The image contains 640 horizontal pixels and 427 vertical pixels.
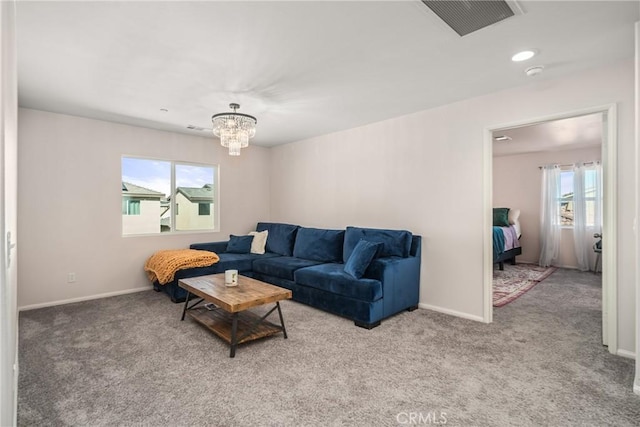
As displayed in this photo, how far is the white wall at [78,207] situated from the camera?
3.82m

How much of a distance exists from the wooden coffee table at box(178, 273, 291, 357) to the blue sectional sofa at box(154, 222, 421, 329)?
2.31 feet

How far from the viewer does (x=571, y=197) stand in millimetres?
6309

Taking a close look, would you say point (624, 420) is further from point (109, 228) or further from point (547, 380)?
point (109, 228)

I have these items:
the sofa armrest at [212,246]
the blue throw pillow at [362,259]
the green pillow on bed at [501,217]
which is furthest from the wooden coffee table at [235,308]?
the green pillow on bed at [501,217]

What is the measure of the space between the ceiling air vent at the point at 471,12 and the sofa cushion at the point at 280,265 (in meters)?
3.08

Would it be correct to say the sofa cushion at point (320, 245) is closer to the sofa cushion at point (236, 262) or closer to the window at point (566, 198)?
the sofa cushion at point (236, 262)

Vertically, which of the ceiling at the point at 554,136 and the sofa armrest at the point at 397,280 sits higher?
the ceiling at the point at 554,136

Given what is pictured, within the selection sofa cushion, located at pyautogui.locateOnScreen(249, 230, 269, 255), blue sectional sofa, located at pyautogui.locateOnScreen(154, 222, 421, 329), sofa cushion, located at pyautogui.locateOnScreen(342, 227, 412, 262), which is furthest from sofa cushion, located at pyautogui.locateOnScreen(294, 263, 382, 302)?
sofa cushion, located at pyautogui.locateOnScreen(249, 230, 269, 255)

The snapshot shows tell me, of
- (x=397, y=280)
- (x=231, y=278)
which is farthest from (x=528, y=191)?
(x=231, y=278)

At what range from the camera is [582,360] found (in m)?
2.52

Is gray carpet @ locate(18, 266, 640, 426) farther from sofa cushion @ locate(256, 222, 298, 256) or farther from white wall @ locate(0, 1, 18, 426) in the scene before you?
sofa cushion @ locate(256, 222, 298, 256)

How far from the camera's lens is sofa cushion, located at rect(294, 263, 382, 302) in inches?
126

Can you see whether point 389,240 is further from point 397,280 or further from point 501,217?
point 501,217

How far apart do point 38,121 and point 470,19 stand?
476cm
